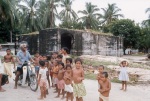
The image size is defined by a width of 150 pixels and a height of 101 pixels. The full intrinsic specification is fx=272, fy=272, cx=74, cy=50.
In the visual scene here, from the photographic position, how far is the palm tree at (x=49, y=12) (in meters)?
39.5

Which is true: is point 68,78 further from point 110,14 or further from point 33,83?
point 110,14

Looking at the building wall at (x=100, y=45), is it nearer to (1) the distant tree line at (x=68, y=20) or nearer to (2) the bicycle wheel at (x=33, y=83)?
(1) the distant tree line at (x=68, y=20)

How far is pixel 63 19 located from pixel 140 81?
32.7 m

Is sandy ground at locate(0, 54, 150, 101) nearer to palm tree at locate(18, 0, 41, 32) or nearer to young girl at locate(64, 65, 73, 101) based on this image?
young girl at locate(64, 65, 73, 101)

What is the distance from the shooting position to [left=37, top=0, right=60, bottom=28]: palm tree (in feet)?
129

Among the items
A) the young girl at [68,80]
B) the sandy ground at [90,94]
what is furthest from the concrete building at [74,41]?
the young girl at [68,80]

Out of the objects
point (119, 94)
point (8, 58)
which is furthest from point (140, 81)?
point (8, 58)

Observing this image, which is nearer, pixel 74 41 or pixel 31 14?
pixel 74 41

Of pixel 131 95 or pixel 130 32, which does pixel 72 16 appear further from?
pixel 131 95

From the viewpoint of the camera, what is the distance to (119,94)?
28.0ft

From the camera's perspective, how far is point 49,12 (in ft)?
130

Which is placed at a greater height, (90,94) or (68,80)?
(68,80)

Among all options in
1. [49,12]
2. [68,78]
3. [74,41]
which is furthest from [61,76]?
[49,12]

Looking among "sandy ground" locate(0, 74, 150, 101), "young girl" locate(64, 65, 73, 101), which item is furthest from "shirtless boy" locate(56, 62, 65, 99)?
"young girl" locate(64, 65, 73, 101)
